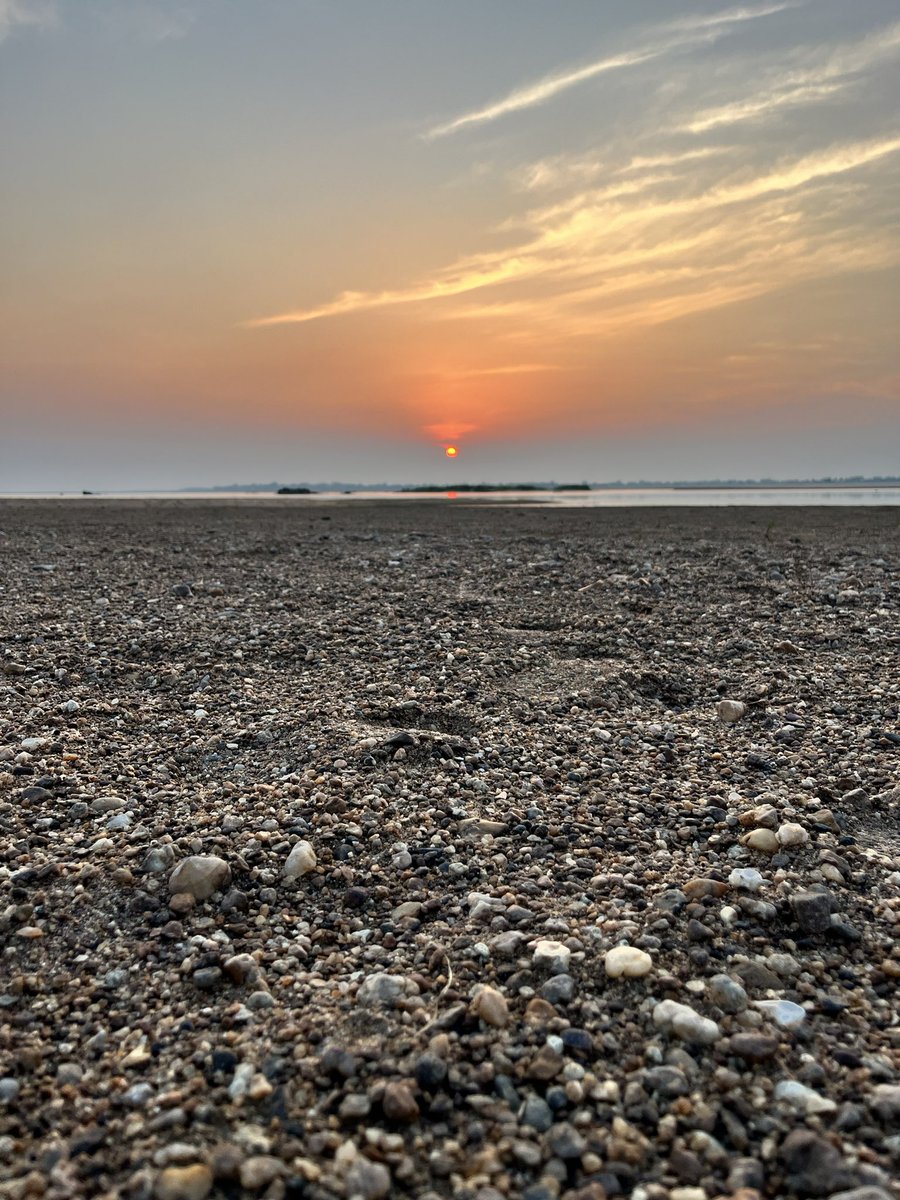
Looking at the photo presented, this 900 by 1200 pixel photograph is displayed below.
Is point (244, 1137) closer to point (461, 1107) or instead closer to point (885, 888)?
point (461, 1107)

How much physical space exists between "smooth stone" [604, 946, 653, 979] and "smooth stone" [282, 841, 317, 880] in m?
1.53

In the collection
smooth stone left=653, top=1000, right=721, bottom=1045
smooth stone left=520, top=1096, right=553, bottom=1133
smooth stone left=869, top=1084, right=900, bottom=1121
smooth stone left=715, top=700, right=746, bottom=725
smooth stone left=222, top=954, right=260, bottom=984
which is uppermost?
smooth stone left=715, top=700, right=746, bottom=725

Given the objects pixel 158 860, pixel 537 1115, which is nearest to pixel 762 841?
pixel 537 1115

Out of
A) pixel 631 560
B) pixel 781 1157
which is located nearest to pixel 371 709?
pixel 781 1157

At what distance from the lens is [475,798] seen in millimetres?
4398

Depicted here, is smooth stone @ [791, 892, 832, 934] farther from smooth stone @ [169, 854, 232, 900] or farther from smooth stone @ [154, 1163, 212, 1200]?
smooth stone @ [169, 854, 232, 900]

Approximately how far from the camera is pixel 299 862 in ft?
11.8

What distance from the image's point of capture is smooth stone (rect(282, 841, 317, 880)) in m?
3.57

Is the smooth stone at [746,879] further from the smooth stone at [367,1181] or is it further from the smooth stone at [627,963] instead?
the smooth stone at [367,1181]

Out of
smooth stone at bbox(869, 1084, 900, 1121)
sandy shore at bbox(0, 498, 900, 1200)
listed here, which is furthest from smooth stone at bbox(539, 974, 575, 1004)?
smooth stone at bbox(869, 1084, 900, 1121)

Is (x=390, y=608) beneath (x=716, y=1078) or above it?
above

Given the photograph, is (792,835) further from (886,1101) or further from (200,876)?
(200,876)

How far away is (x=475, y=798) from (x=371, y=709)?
1.62m

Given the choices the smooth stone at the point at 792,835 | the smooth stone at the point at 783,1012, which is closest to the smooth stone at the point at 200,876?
the smooth stone at the point at 783,1012
